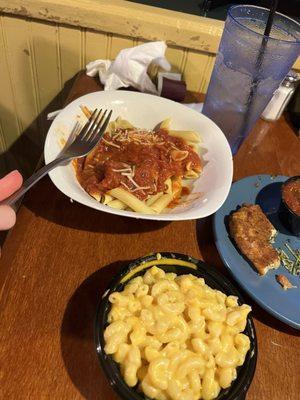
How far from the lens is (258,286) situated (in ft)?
2.38

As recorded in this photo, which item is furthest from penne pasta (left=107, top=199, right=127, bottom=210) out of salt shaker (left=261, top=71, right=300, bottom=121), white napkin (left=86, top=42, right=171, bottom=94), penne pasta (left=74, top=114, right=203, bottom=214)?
salt shaker (left=261, top=71, right=300, bottom=121)

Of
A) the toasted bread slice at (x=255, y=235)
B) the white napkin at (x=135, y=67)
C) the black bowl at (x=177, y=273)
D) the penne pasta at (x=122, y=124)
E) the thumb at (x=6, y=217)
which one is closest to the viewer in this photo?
the black bowl at (x=177, y=273)

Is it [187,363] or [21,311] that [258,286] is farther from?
[21,311]

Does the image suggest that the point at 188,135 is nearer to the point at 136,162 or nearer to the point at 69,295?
the point at 136,162

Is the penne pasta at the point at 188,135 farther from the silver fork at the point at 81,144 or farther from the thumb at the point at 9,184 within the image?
the thumb at the point at 9,184

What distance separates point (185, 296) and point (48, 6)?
1.09 m

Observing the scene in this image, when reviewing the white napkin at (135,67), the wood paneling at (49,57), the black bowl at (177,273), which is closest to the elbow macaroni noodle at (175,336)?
the black bowl at (177,273)

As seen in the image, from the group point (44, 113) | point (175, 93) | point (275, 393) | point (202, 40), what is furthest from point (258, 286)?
point (44, 113)

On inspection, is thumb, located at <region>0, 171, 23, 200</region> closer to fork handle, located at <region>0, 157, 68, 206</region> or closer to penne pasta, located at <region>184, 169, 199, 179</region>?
fork handle, located at <region>0, 157, 68, 206</region>

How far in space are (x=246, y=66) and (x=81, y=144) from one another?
0.47m

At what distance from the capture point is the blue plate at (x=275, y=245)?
0.70 metres

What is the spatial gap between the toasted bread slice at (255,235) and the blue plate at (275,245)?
0.01 metres

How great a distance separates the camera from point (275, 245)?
0.85 m

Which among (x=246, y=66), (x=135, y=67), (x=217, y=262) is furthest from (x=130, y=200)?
(x=135, y=67)
